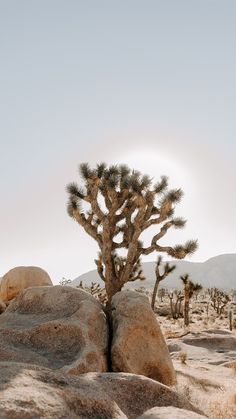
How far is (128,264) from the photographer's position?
14.2m

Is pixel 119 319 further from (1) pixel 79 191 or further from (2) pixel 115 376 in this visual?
(1) pixel 79 191

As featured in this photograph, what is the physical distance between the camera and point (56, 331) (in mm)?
7387

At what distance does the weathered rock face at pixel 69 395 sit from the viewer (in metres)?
2.27

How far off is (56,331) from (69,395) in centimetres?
495

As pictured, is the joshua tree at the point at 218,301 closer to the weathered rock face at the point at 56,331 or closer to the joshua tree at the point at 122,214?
the joshua tree at the point at 122,214

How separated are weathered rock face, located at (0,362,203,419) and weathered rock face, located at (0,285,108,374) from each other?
2.86 metres

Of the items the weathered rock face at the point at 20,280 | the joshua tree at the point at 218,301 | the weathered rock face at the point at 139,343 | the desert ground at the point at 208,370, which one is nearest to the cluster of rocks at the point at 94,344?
the weathered rock face at the point at 139,343

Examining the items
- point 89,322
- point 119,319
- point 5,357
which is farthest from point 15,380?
point 119,319

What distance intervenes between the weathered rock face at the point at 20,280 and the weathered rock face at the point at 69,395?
1302 centimetres

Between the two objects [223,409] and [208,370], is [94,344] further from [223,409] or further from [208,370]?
[208,370]

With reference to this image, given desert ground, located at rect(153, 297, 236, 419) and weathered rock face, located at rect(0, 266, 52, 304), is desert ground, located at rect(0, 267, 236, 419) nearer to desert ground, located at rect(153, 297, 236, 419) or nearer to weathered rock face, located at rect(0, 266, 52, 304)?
desert ground, located at rect(153, 297, 236, 419)

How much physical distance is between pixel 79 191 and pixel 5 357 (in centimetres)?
916

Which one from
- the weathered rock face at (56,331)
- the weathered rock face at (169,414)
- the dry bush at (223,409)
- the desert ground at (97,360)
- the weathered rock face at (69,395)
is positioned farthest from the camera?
the weathered rock face at (56,331)

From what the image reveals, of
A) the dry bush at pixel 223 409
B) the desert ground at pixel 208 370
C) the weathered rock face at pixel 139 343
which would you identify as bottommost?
the desert ground at pixel 208 370
